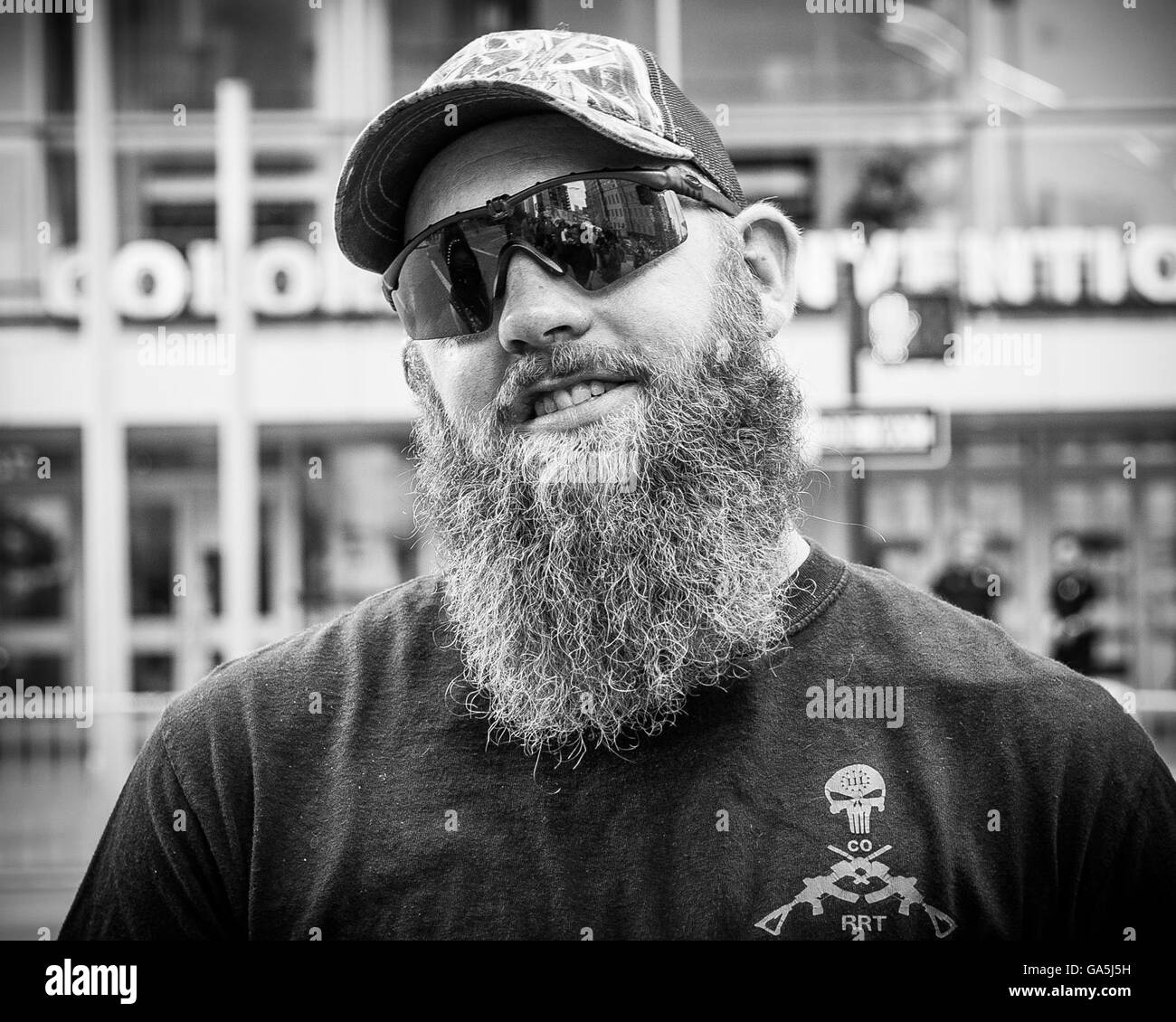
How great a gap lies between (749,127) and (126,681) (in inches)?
269

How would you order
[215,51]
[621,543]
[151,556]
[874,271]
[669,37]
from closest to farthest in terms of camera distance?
[621,543] → [669,37] → [215,51] → [874,271] → [151,556]

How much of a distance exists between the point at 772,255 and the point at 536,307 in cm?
49

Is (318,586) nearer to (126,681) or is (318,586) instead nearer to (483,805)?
(126,681)

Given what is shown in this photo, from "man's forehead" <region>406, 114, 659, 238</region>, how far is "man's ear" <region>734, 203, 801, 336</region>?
0.27 m

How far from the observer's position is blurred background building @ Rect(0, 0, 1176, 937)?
312 inches

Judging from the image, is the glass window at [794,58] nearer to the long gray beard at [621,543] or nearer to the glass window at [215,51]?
the glass window at [215,51]

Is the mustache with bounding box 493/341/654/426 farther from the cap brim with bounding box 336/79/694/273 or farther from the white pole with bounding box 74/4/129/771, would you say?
the white pole with bounding box 74/4/129/771

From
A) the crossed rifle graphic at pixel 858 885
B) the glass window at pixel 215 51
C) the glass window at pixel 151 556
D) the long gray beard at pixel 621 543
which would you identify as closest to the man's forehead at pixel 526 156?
the long gray beard at pixel 621 543

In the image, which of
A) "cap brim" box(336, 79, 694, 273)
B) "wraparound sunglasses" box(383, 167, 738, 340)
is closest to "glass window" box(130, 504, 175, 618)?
"cap brim" box(336, 79, 694, 273)

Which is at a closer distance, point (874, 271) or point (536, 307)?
point (536, 307)

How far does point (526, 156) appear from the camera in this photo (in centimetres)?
157

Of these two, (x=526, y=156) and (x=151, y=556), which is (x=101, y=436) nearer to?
(x=151, y=556)

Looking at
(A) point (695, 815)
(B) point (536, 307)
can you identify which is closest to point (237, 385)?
(B) point (536, 307)
